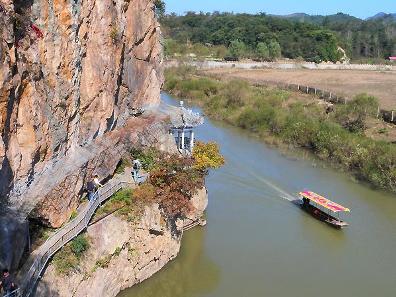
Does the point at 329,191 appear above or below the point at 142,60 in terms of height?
below

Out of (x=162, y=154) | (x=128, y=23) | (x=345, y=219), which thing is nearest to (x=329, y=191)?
(x=345, y=219)

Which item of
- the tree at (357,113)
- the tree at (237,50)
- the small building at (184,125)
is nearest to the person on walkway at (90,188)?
the small building at (184,125)

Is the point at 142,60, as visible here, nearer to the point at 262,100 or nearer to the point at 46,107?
the point at 46,107

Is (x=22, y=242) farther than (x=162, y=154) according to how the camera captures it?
No

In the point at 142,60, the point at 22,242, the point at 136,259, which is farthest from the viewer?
the point at 142,60

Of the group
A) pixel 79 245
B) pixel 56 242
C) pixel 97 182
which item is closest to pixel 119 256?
pixel 79 245

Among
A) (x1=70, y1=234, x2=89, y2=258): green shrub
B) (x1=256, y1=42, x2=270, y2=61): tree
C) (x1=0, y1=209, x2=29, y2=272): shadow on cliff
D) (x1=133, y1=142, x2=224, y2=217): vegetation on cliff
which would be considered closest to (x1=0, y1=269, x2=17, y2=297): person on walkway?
(x1=0, y1=209, x2=29, y2=272): shadow on cliff

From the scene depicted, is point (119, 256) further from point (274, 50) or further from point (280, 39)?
point (280, 39)
